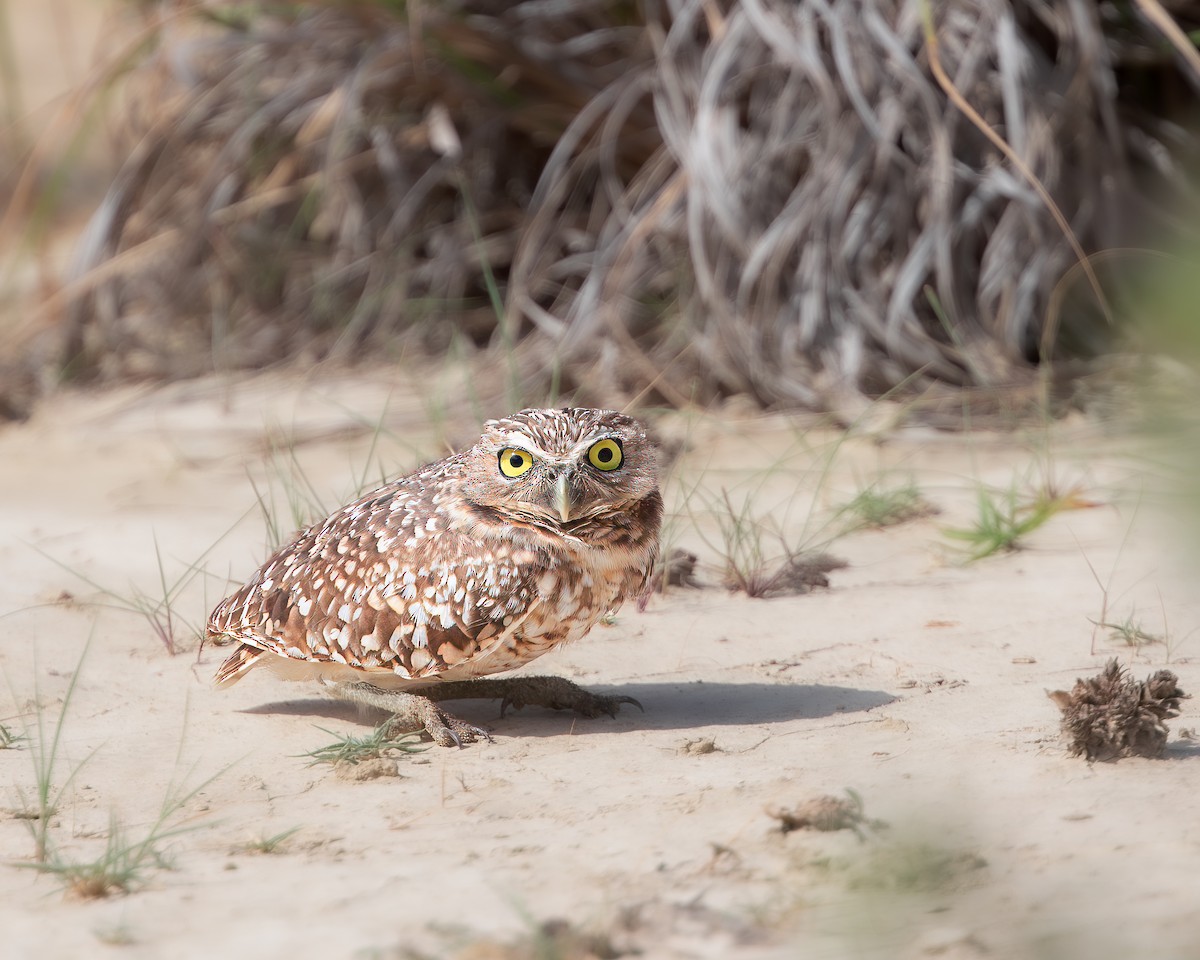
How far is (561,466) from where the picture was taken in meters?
2.87

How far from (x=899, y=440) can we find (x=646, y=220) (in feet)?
4.57

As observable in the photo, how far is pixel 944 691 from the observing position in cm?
322

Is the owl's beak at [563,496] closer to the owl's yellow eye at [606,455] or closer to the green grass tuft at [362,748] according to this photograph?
the owl's yellow eye at [606,455]

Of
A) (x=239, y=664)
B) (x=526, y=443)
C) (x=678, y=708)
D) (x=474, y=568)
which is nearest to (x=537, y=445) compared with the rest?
(x=526, y=443)

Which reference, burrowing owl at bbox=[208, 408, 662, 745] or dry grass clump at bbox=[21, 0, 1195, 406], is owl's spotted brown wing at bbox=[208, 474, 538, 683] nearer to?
burrowing owl at bbox=[208, 408, 662, 745]

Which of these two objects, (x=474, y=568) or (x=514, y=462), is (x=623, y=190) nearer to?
(x=514, y=462)

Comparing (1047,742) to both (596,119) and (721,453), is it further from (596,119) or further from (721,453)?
(596,119)

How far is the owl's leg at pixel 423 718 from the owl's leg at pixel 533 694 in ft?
0.52

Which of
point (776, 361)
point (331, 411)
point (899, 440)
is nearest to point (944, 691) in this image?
point (899, 440)

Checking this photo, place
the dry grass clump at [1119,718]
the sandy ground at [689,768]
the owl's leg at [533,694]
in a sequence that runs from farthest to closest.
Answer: the owl's leg at [533,694] → the dry grass clump at [1119,718] → the sandy ground at [689,768]

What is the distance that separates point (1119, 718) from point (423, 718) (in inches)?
57.1

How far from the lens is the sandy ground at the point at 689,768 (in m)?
2.13

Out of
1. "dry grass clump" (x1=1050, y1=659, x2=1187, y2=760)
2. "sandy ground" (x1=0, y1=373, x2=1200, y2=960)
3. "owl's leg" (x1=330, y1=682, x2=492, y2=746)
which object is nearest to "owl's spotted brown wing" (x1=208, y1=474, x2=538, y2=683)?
"owl's leg" (x1=330, y1=682, x2=492, y2=746)

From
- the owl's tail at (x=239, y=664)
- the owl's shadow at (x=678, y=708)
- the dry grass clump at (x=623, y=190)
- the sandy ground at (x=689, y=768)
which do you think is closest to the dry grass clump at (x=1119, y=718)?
the sandy ground at (x=689, y=768)
